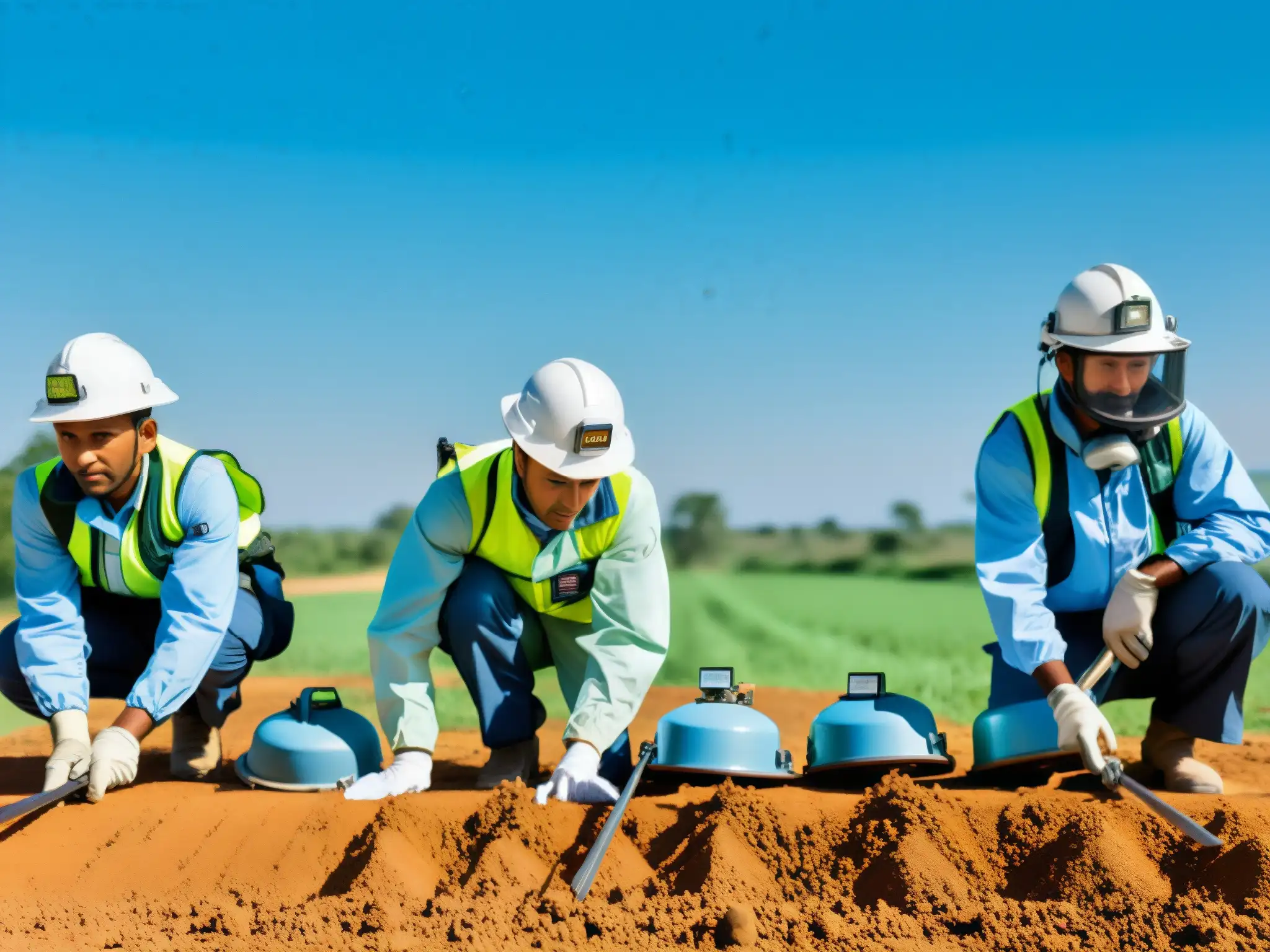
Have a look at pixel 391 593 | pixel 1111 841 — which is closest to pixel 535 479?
pixel 391 593

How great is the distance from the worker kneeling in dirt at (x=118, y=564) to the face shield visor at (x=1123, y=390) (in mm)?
2960

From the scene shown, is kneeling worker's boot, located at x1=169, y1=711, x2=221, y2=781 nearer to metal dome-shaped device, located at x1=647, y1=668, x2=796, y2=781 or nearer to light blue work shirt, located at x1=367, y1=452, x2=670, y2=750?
light blue work shirt, located at x1=367, y1=452, x2=670, y2=750

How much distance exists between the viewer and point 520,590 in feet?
14.5

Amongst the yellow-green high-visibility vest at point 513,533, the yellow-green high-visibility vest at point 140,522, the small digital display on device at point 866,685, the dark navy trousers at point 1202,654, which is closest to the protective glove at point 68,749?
the yellow-green high-visibility vest at point 140,522

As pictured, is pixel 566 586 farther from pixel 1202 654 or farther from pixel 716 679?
pixel 1202 654

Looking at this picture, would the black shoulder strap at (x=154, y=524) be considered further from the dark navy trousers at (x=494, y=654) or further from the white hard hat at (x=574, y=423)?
the white hard hat at (x=574, y=423)

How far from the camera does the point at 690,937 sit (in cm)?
318

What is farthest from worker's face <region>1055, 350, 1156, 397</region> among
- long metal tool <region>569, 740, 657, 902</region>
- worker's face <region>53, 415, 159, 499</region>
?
worker's face <region>53, 415, 159, 499</region>

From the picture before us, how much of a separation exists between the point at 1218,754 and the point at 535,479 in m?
3.52

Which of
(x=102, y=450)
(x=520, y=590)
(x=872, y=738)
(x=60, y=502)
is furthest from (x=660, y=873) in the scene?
(x=60, y=502)

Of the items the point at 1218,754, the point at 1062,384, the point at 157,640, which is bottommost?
the point at 1218,754

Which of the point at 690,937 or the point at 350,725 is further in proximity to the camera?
the point at 350,725

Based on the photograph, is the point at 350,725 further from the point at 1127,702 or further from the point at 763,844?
the point at 1127,702

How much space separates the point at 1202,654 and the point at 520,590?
228cm
